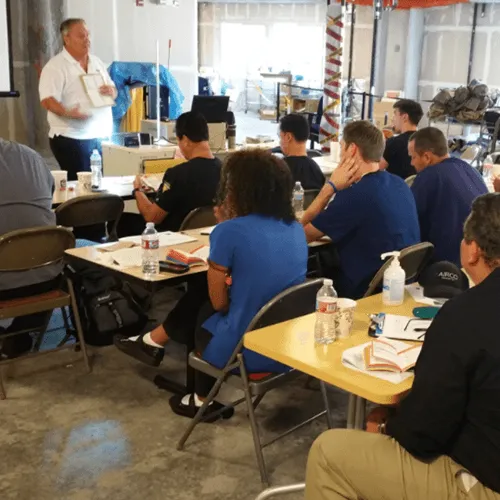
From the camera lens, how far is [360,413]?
2367 mm

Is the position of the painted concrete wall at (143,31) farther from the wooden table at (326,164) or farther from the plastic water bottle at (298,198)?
the plastic water bottle at (298,198)

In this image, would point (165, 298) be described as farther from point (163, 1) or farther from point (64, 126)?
point (163, 1)

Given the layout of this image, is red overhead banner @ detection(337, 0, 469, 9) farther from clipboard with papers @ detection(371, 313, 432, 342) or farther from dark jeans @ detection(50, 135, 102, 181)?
clipboard with papers @ detection(371, 313, 432, 342)

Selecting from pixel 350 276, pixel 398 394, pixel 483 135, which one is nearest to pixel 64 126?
pixel 350 276

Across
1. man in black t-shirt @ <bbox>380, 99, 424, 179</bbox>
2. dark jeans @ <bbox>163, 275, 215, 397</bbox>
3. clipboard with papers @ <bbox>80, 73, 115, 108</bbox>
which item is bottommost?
dark jeans @ <bbox>163, 275, 215, 397</bbox>

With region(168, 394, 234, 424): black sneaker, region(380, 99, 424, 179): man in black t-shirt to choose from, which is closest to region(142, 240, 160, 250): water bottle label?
region(168, 394, 234, 424): black sneaker

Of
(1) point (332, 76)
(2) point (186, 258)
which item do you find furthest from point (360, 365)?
(1) point (332, 76)

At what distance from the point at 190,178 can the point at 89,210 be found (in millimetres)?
618

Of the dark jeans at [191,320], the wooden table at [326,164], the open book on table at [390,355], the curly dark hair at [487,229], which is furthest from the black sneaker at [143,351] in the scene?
the wooden table at [326,164]

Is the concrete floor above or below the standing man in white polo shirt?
below

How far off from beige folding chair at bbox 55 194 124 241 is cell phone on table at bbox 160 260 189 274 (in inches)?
44.8

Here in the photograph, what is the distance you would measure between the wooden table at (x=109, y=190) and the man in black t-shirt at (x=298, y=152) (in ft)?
3.10

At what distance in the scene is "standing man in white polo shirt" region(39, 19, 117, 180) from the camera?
19.1 ft

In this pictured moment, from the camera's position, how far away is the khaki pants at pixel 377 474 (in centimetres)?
184
